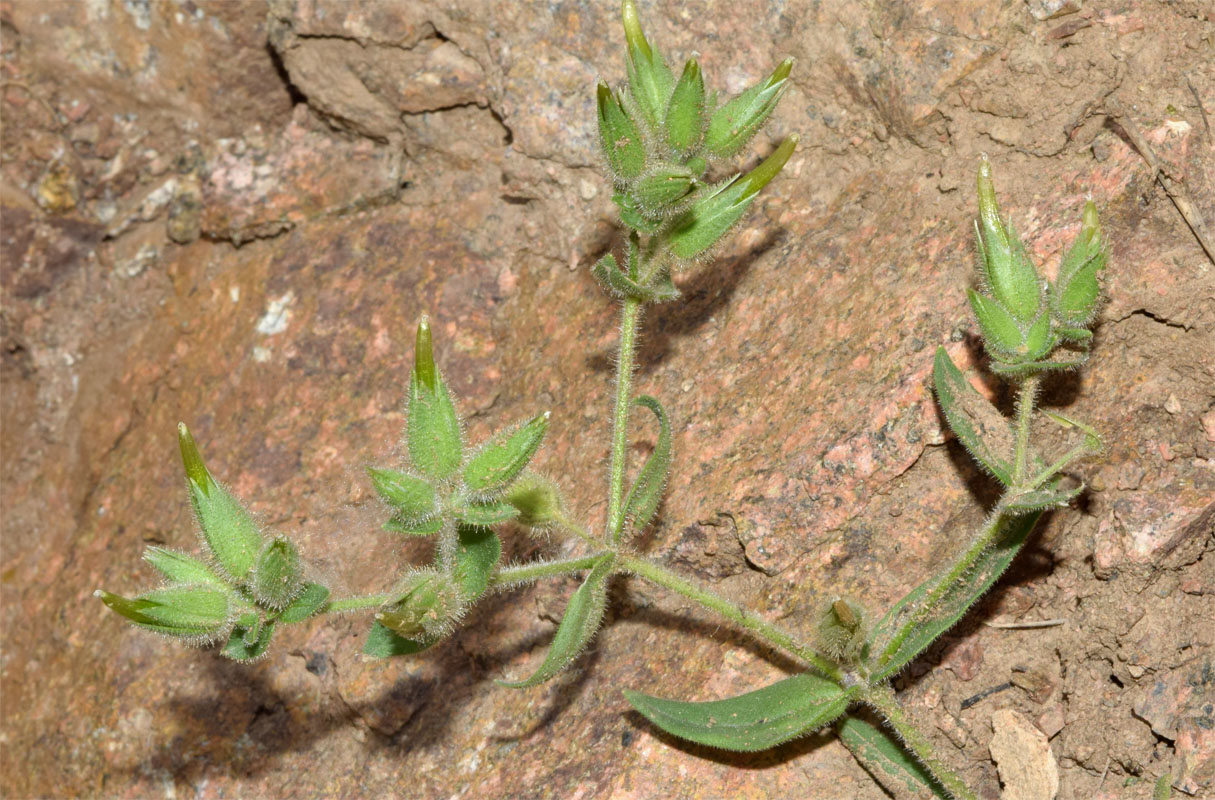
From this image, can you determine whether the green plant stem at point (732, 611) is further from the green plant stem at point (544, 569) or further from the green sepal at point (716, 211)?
the green sepal at point (716, 211)

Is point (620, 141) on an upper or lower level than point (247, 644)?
upper

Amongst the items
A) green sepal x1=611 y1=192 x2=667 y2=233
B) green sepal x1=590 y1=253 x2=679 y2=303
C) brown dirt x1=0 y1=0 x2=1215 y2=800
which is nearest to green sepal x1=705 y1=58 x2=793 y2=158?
green sepal x1=611 y1=192 x2=667 y2=233

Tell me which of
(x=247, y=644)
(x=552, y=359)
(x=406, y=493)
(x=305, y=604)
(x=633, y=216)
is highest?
(x=633, y=216)

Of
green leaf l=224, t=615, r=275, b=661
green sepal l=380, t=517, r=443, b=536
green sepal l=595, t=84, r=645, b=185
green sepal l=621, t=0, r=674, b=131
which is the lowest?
green leaf l=224, t=615, r=275, b=661

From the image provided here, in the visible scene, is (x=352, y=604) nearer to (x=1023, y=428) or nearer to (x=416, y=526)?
(x=416, y=526)

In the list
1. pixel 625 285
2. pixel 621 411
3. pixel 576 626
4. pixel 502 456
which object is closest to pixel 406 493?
pixel 502 456

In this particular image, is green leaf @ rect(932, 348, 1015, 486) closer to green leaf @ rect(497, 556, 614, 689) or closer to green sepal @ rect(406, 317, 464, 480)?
green leaf @ rect(497, 556, 614, 689)

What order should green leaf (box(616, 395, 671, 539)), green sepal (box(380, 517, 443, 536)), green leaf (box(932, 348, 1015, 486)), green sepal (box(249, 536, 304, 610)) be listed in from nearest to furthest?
green sepal (box(249, 536, 304, 610)), green sepal (box(380, 517, 443, 536)), green leaf (box(932, 348, 1015, 486)), green leaf (box(616, 395, 671, 539))
